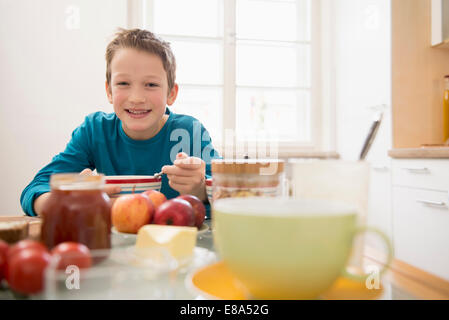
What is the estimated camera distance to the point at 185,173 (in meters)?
0.81

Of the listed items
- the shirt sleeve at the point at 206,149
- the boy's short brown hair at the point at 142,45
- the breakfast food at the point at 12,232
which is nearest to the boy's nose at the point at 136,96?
the boy's short brown hair at the point at 142,45

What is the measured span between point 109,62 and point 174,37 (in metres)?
1.93

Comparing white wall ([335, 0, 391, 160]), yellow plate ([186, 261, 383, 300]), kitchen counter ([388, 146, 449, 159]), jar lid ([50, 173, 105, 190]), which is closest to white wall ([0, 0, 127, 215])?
white wall ([335, 0, 391, 160])

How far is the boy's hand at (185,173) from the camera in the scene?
78 cm

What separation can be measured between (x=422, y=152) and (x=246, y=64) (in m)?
1.71

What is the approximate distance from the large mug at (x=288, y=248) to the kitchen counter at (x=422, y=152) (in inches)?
69.7

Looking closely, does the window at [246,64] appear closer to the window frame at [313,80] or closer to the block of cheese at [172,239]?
the window frame at [313,80]

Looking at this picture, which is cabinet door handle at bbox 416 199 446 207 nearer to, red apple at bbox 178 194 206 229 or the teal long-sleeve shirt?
the teal long-sleeve shirt

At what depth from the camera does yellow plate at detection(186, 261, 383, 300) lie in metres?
0.34

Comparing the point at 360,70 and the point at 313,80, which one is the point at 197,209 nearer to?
the point at 360,70

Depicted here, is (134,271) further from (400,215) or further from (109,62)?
(400,215)

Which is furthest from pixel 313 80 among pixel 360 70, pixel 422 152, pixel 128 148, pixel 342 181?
pixel 342 181

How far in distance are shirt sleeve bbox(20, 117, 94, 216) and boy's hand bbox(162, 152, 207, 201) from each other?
0.32 metres
